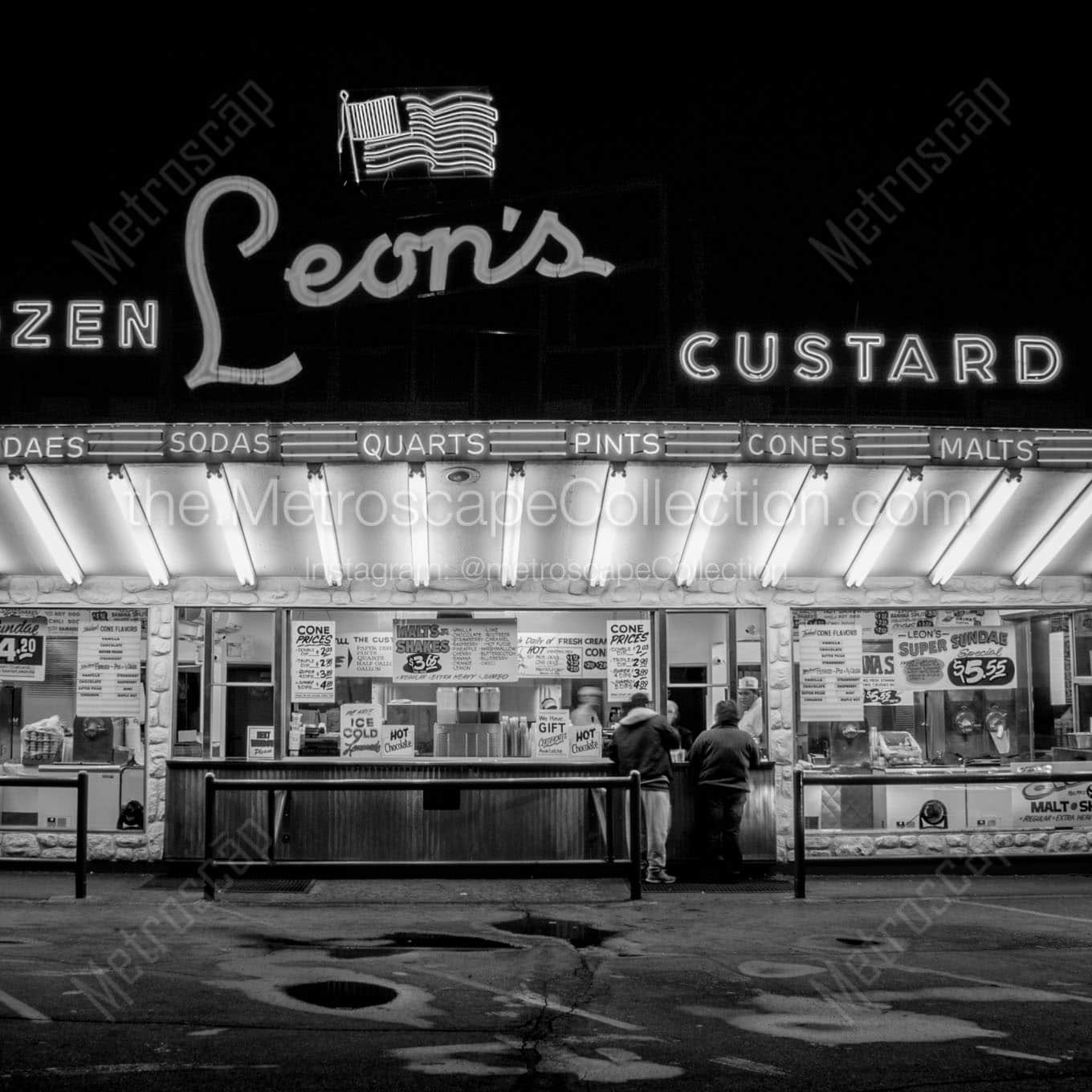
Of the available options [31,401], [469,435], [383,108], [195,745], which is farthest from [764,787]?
[31,401]

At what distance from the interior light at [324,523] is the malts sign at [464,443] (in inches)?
12.0

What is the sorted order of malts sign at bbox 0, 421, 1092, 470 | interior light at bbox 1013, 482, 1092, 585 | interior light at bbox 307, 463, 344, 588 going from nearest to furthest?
1. malts sign at bbox 0, 421, 1092, 470
2. interior light at bbox 307, 463, 344, 588
3. interior light at bbox 1013, 482, 1092, 585

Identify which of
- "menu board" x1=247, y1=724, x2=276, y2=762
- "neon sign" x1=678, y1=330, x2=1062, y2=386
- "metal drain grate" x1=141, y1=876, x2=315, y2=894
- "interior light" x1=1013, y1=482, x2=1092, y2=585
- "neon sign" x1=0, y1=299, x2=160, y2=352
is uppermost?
"neon sign" x1=0, y1=299, x2=160, y2=352

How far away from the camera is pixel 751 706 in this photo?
43.6ft

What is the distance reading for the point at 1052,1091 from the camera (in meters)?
5.27

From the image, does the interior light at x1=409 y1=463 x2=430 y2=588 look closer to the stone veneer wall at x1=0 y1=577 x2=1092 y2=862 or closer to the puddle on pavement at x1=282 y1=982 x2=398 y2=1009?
the stone veneer wall at x1=0 y1=577 x2=1092 y2=862

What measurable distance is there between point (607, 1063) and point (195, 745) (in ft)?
27.7

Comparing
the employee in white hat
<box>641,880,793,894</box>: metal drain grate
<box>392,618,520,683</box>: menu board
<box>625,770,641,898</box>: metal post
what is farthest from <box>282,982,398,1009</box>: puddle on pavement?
the employee in white hat

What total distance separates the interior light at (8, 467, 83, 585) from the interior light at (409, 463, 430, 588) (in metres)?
3.79

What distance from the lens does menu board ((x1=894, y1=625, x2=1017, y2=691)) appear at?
1344 centimetres

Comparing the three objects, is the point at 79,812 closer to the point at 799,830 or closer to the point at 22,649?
the point at 22,649

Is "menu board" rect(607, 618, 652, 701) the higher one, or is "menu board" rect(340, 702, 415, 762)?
"menu board" rect(607, 618, 652, 701)

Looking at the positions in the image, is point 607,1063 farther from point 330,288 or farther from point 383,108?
point 383,108

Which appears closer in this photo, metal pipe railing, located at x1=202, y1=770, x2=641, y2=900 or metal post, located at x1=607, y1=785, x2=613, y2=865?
metal pipe railing, located at x1=202, y1=770, x2=641, y2=900
